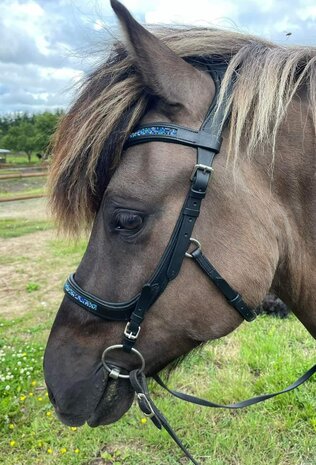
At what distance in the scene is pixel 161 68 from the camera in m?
1.37

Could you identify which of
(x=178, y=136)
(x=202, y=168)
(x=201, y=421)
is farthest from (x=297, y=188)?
(x=201, y=421)

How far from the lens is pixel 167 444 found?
9.02 feet

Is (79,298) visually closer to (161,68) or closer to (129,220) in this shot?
(129,220)

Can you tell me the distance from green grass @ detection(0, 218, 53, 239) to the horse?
853cm

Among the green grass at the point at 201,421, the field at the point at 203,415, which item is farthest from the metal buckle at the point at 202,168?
the green grass at the point at 201,421

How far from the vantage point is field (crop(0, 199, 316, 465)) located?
267cm

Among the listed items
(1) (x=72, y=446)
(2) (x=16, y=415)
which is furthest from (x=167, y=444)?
(2) (x=16, y=415)

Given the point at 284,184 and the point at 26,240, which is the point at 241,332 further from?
the point at 26,240

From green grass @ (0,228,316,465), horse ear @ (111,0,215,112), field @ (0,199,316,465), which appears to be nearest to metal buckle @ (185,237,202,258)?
horse ear @ (111,0,215,112)

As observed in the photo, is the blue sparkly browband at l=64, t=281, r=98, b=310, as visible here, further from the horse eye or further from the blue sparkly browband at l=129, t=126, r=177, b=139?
the blue sparkly browband at l=129, t=126, r=177, b=139

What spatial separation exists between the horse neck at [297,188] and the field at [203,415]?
67 cm

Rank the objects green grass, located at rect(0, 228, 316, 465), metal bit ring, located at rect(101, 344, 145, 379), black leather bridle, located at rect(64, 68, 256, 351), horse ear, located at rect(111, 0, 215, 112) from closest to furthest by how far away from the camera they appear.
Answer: horse ear, located at rect(111, 0, 215, 112), black leather bridle, located at rect(64, 68, 256, 351), metal bit ring, located at rect(101, 344, 145, 379), green grass, located at rect(0, 228, 316, 465)

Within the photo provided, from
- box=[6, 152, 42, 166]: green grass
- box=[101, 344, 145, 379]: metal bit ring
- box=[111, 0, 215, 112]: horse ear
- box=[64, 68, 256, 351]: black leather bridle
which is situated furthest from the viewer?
box=[6, 152, 42, 166]: green grass

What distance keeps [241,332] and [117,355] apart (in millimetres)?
3004
